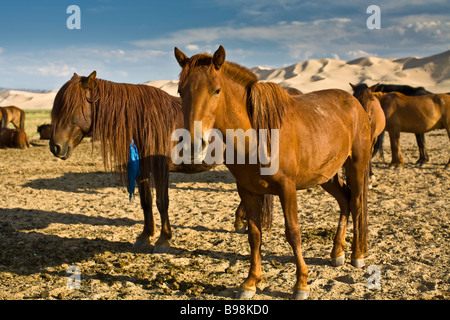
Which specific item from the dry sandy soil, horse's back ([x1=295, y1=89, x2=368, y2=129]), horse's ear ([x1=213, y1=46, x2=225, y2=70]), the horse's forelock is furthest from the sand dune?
horse's ear ([x1=213, y1=46, x2=225, y2=70])

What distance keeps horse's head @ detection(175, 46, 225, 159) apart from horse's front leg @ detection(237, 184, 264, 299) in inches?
38.2

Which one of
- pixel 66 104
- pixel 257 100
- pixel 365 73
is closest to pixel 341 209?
pixel 257 100

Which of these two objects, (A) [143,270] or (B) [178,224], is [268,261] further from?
(B) [178,224]

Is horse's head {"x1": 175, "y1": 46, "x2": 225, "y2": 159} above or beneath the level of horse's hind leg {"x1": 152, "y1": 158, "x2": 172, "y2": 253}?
above

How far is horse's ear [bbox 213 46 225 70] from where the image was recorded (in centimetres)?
264

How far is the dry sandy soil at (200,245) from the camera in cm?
350

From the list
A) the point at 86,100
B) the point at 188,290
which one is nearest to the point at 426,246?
the point at 188,290

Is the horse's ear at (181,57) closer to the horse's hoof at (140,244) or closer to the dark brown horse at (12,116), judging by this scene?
the horse's hoof at (140,244)

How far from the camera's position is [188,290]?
11.4 feet

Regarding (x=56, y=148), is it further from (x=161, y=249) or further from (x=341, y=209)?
(x=341, y=209)

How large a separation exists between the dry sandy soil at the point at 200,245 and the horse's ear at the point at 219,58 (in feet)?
7.13

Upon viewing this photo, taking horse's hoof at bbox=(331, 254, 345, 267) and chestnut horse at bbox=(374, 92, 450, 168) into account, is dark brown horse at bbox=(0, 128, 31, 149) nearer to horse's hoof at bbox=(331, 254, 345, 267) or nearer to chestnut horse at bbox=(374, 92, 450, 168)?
chestnut horse at bbox=(374, 92, 450, 168)

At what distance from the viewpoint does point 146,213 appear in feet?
15.7

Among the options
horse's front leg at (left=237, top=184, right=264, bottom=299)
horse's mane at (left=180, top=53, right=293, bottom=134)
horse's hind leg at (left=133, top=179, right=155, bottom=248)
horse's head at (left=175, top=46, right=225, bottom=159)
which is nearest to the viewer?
horse's head at (left=175, top=46, right=225, bottom=159)
